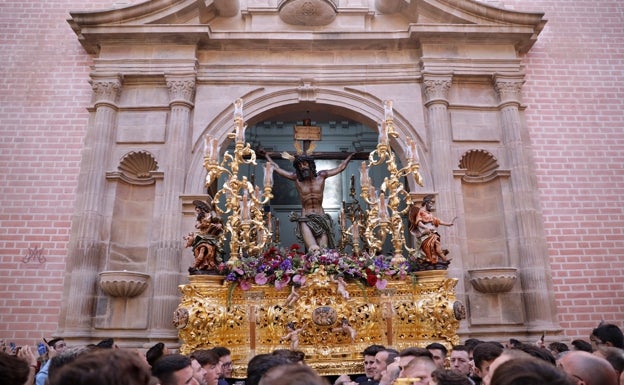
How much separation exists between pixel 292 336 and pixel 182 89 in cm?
672

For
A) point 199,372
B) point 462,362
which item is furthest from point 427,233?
point 199,372

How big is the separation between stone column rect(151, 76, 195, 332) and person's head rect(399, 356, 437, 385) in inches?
285

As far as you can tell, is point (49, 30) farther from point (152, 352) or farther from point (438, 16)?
point (152, 352)

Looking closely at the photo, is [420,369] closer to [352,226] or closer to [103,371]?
[103,371]

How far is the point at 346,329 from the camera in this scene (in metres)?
7.65

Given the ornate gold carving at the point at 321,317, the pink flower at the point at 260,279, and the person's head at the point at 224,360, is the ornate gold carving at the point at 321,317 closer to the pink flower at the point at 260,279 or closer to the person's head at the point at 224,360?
the pink flower at the point at 260,279

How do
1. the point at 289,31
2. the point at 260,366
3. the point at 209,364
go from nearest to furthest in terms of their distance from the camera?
the point at 260,366 → the point at 209,364 → the point at 289,31

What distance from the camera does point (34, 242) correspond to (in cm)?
1117

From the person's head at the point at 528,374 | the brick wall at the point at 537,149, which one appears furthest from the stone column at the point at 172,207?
the person's head at the point at 528,374

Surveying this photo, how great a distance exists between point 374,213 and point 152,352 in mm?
4038

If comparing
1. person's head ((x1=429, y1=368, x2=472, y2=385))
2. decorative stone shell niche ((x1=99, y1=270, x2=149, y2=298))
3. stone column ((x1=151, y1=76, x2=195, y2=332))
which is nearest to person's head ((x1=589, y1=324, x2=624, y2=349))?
person's head ((x1=429, y1=368, x2=472, y2=385))

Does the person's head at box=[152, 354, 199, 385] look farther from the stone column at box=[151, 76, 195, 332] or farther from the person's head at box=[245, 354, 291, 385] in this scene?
the stone column at box=[151, 76, 195, 332]

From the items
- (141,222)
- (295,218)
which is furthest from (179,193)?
(295,218)

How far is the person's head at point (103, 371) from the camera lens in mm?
2107
